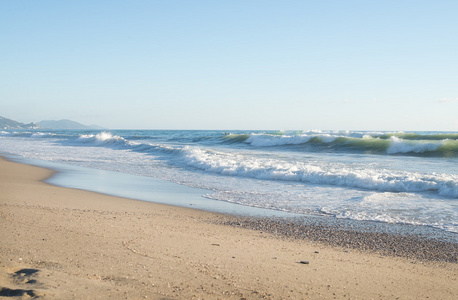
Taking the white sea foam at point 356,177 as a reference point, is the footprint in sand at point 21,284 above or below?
above

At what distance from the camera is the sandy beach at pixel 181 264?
327 cm

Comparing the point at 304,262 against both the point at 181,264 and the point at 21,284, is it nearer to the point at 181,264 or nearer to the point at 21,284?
the point at 181,264

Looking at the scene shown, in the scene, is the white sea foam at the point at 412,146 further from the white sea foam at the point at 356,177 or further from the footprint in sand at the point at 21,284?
the footprint in sand at the point at 21,284

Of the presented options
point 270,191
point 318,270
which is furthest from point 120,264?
point 270,191

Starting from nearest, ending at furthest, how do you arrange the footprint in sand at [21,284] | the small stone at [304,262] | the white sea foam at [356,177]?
the footprint in sand at [21,284] → the small stone at [304,262] → the white sea foam at [356,177]

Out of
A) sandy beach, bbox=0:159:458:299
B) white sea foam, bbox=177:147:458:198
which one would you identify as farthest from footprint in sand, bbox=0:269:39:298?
white sea foam, bbox=177:147:458:198

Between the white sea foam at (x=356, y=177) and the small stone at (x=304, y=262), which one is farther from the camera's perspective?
the white sea foam at (x=356, y=177)

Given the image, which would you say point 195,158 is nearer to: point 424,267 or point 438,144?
point 424,267

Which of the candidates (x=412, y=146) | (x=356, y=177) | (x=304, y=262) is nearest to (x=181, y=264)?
(x=304, y=262)

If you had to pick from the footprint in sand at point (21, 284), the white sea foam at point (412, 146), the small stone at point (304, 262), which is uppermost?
the white sea foam at point (412, 146)

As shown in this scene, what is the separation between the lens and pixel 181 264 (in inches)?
157

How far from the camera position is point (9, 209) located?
248 inches

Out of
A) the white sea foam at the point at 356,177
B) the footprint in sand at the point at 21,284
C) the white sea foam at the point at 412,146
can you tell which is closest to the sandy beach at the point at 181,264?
the footprint in sand at the point at 21,284

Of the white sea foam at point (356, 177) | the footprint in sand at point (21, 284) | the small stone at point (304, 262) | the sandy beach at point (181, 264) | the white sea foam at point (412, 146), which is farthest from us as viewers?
the white sea foam at point (412, 146)
